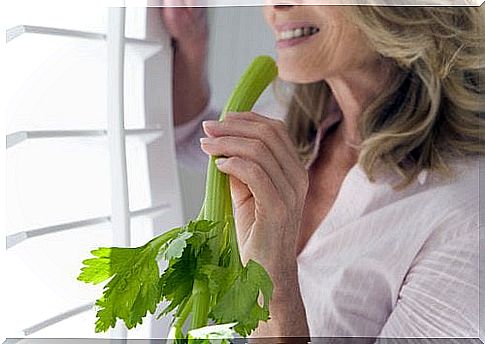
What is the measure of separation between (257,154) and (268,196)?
6 centimetres

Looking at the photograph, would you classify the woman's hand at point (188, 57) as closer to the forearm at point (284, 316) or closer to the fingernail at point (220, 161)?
the fingernail at point (220, 161)

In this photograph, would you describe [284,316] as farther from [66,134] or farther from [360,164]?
[66,134]

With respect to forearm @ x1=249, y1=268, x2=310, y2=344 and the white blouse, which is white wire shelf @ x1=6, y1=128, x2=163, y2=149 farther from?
forearm @ x1=249, y1=268, x2=310, y2=344

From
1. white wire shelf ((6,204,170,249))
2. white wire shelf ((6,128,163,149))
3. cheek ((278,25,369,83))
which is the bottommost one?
white wire shelf ((6,204,170,249))

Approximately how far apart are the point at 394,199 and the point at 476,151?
121 mm

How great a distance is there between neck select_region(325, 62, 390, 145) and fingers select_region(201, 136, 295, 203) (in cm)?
12

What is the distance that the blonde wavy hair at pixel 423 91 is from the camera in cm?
125

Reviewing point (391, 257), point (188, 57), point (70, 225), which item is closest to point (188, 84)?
point (188, 57)

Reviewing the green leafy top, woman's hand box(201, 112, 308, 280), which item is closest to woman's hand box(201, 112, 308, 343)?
woman's hand box(201, 112, 308, 280)

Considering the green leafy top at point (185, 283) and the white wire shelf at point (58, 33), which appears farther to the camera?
the white wire shelf at point (58, 33)

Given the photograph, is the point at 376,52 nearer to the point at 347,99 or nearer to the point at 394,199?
the point at 347,99

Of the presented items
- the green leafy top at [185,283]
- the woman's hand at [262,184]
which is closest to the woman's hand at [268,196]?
the woman's hand at [262,184]

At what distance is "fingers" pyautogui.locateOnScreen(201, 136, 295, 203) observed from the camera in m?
1.25

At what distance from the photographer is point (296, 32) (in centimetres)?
130
